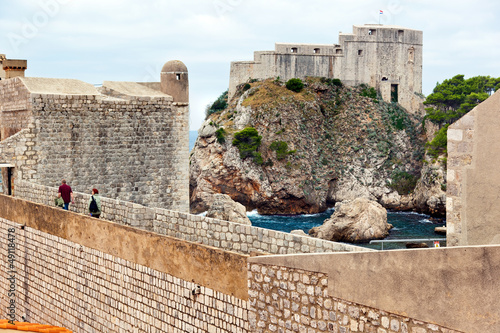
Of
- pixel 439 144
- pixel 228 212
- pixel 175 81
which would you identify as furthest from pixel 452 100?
pixel 175 81

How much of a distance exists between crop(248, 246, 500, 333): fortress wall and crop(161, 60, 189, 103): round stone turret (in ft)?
31.5

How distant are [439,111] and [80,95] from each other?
56.5 m

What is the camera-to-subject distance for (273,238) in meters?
7.29

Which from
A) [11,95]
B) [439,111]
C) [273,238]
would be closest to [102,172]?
[11,95]

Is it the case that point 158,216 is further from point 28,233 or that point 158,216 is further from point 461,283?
point 461,283

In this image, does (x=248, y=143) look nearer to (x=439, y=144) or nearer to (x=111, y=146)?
(x=439, y=144)

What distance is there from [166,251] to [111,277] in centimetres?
176

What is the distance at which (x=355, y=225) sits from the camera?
45.2m

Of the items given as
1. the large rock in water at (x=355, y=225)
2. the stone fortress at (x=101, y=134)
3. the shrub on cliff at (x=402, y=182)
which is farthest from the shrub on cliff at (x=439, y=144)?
the stone fortress at (x=101, y=134)

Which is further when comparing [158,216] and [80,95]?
[80,95]

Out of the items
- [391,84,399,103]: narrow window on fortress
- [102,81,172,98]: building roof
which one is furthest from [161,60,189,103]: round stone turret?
[391,84,399,103]: narrow window on fortress

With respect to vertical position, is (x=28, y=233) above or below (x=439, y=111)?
below

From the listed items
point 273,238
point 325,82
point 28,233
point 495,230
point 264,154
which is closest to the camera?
point 495,230

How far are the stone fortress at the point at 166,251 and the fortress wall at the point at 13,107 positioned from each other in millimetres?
47
